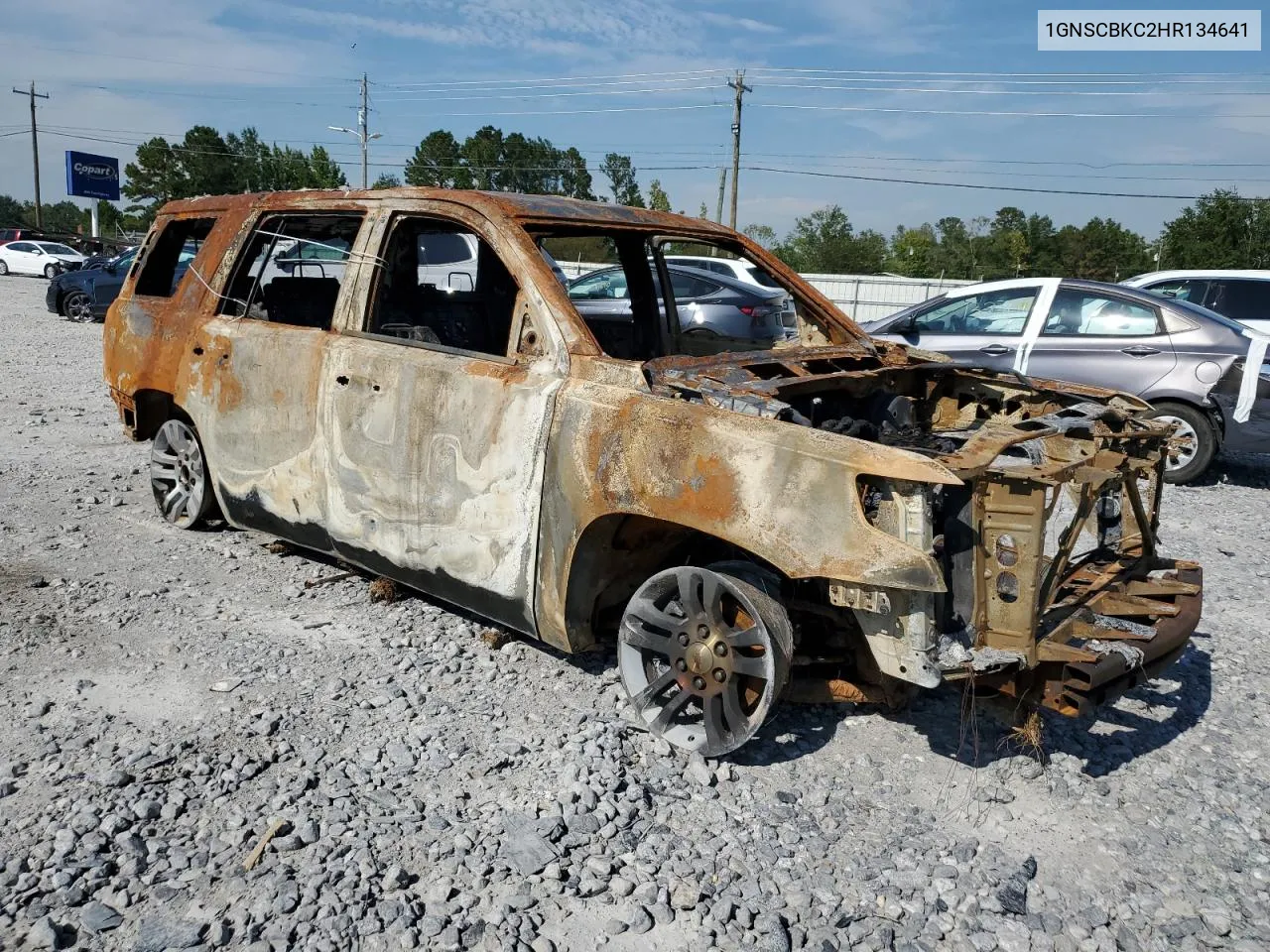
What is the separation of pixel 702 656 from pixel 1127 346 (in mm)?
6209

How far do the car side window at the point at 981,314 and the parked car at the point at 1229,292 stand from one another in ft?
9.30

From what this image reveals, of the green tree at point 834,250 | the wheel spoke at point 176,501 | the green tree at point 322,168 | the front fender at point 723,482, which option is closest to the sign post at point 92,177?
the green tree at point 322,168

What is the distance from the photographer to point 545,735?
144 inches

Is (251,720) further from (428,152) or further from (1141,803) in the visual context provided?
(428,152)

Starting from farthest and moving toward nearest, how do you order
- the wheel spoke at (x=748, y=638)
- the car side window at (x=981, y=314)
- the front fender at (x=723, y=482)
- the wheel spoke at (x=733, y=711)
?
the car side window at (x=981, y=314) → the wheel spoke at (x=733, y=711) → the wheel spoke at (x=748, y=638) → the front fender at (x=723, y=482)

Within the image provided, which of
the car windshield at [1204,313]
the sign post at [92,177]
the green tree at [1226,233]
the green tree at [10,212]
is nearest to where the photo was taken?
the car windshield at [1204,313]

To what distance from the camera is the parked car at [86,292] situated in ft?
64.5

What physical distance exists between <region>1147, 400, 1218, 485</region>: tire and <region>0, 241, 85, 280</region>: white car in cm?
3588

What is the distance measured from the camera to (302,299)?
5520 millimetres

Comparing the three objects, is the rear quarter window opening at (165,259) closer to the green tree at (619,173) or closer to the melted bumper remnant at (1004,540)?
the melted bumper remnant at (1004,540)

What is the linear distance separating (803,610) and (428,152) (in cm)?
7384

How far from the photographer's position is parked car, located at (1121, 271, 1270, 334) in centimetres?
1083

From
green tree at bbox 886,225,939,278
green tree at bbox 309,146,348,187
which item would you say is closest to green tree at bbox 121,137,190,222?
green tree at bbox 309,146,348,187

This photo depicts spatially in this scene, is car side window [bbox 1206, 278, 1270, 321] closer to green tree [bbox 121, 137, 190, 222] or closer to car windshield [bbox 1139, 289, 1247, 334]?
car windshield [bbox 1139, 289, 1247, 334]
